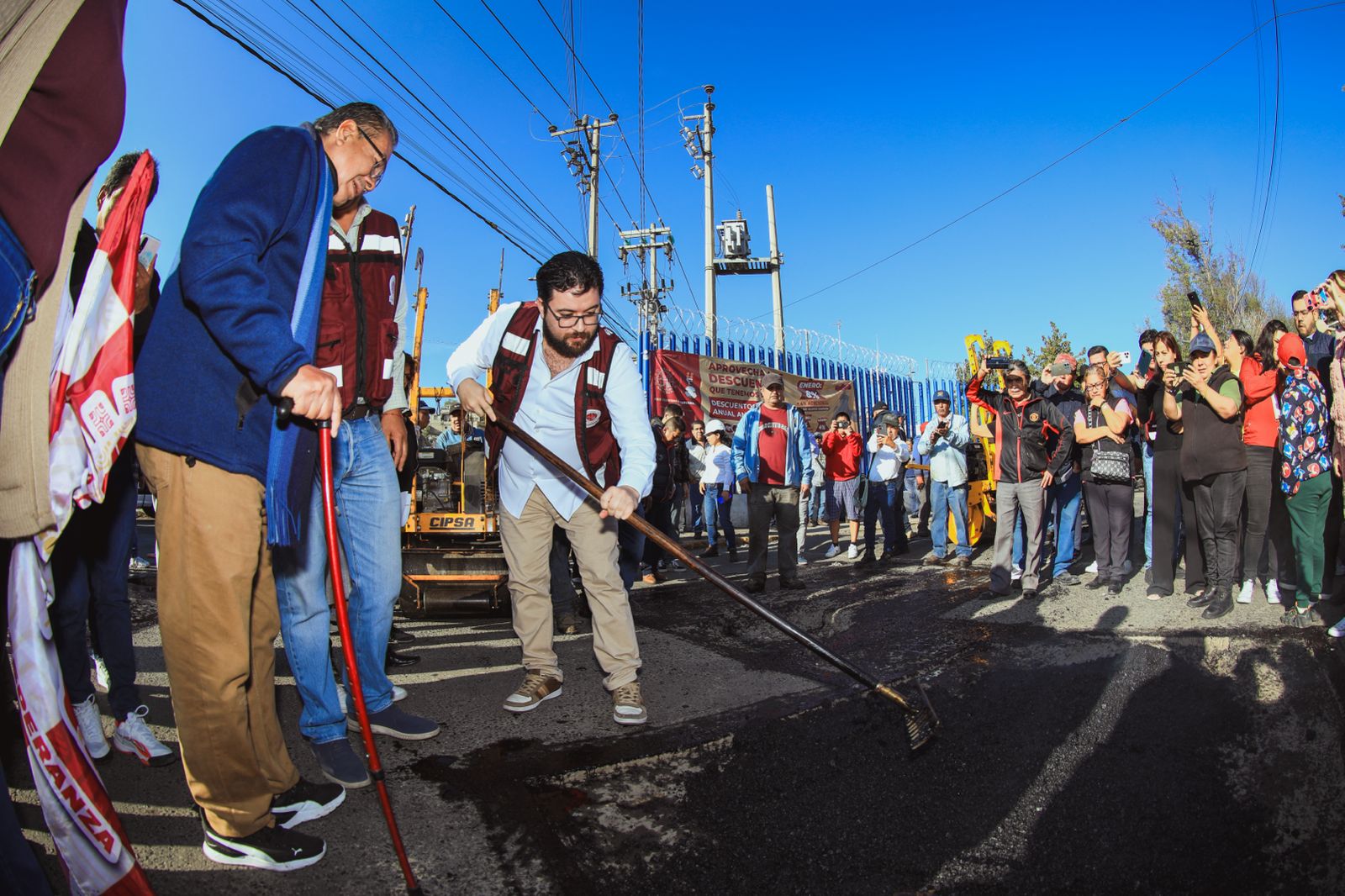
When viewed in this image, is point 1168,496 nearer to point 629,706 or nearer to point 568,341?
point 629,706

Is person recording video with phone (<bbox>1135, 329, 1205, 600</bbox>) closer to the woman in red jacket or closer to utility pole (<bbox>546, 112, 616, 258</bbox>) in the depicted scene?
the woman in red jacket

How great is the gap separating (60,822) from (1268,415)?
6906 mm

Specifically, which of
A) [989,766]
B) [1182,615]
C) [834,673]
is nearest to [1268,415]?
[1182,615]

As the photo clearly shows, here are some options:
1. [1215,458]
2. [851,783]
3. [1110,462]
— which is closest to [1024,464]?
[1110,462]

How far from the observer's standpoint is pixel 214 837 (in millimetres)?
2182

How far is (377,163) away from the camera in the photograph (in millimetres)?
2688

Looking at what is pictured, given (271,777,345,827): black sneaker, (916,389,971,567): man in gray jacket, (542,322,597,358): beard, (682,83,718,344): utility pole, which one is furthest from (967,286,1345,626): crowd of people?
(682,83,718,344): utility pole

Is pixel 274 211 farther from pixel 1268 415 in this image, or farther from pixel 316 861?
pixel 1268 415

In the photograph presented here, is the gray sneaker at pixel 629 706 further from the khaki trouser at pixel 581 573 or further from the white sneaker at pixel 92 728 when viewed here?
the white sneaker at pixel 92 728

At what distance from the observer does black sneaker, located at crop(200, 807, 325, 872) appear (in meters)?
2.16

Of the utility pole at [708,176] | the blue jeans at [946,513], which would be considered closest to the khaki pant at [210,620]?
the blue jeans at [946,513]

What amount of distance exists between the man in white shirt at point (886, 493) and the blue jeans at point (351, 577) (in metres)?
6.96

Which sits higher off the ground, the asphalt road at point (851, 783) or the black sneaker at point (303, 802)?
the black sneaker at point (303, 802)

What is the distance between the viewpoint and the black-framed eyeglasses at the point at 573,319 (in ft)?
11.8
